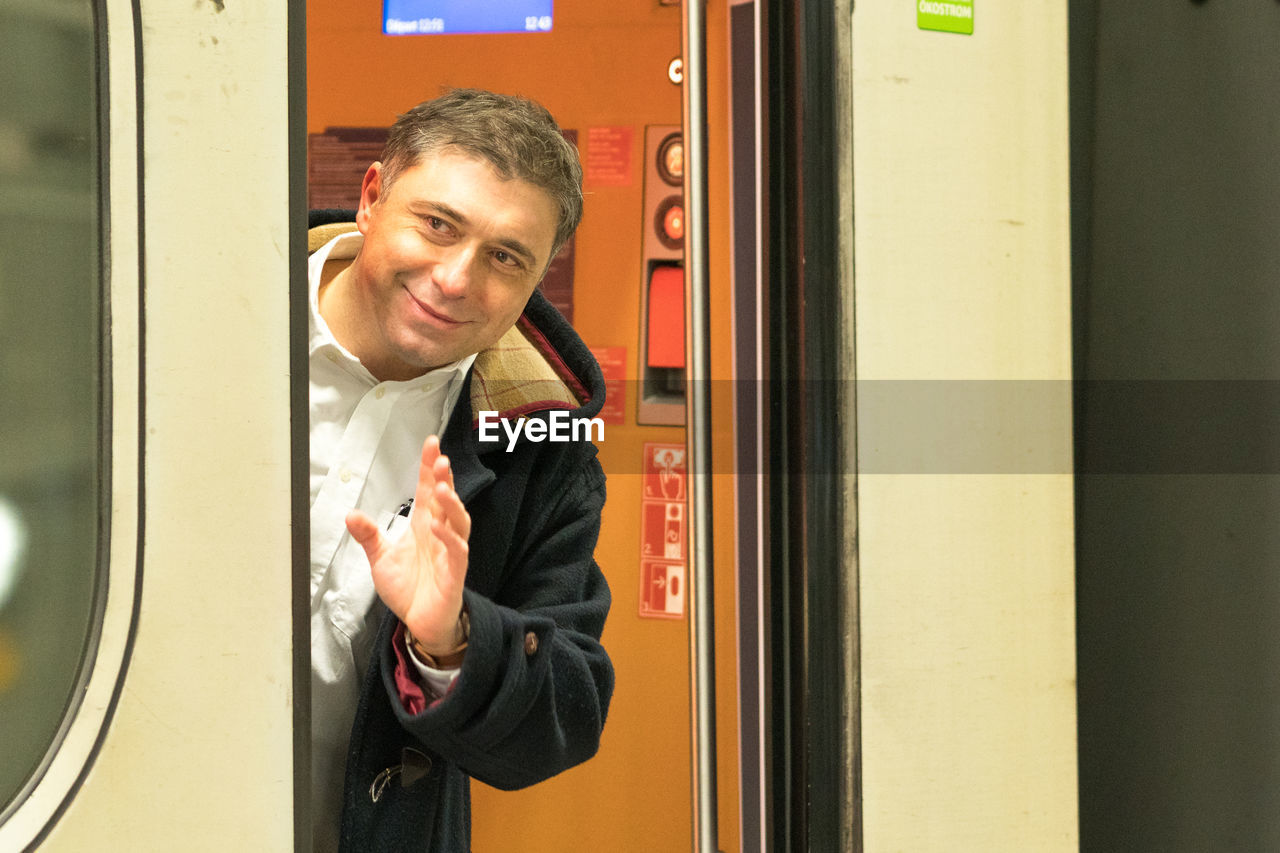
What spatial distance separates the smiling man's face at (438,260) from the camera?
42.3 inches

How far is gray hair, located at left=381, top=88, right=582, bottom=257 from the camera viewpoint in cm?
110

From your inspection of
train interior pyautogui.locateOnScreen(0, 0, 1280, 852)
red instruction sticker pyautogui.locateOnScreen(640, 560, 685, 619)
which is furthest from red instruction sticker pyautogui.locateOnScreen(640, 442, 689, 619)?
train interior pyautogui.locateOnScreen(0, 0, 1280, 852)

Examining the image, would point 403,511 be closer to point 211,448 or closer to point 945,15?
point 211,448

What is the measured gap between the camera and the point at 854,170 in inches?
44.8

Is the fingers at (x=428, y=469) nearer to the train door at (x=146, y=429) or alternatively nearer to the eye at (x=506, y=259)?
the train door at (x=146, y=429)

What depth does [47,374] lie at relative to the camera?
0.93m

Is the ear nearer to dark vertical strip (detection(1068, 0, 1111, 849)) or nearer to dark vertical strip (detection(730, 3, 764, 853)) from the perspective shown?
dark vertical strip (detection(730, 3, 764, 853))

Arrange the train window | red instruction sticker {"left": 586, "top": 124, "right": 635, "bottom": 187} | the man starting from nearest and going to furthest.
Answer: the train window
the man
red instruction sticker {"left": 586, "top": 124, "right": 635, "bottom": 187}

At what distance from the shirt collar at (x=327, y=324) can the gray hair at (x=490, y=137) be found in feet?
0.37

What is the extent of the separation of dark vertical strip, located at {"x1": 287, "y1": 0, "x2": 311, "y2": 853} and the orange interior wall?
509 millimetres

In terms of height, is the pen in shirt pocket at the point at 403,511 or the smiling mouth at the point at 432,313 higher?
the smiling mouth at the point at 432,313

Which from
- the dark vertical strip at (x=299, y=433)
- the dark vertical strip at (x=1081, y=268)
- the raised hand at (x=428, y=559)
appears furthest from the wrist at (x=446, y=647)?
the dark vertical strip at (x=1081, y=268)

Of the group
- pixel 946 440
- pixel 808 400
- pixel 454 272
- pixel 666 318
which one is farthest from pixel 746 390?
pixel 666 318

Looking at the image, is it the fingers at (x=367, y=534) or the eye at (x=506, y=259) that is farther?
the eye at (x=506, y=259)
